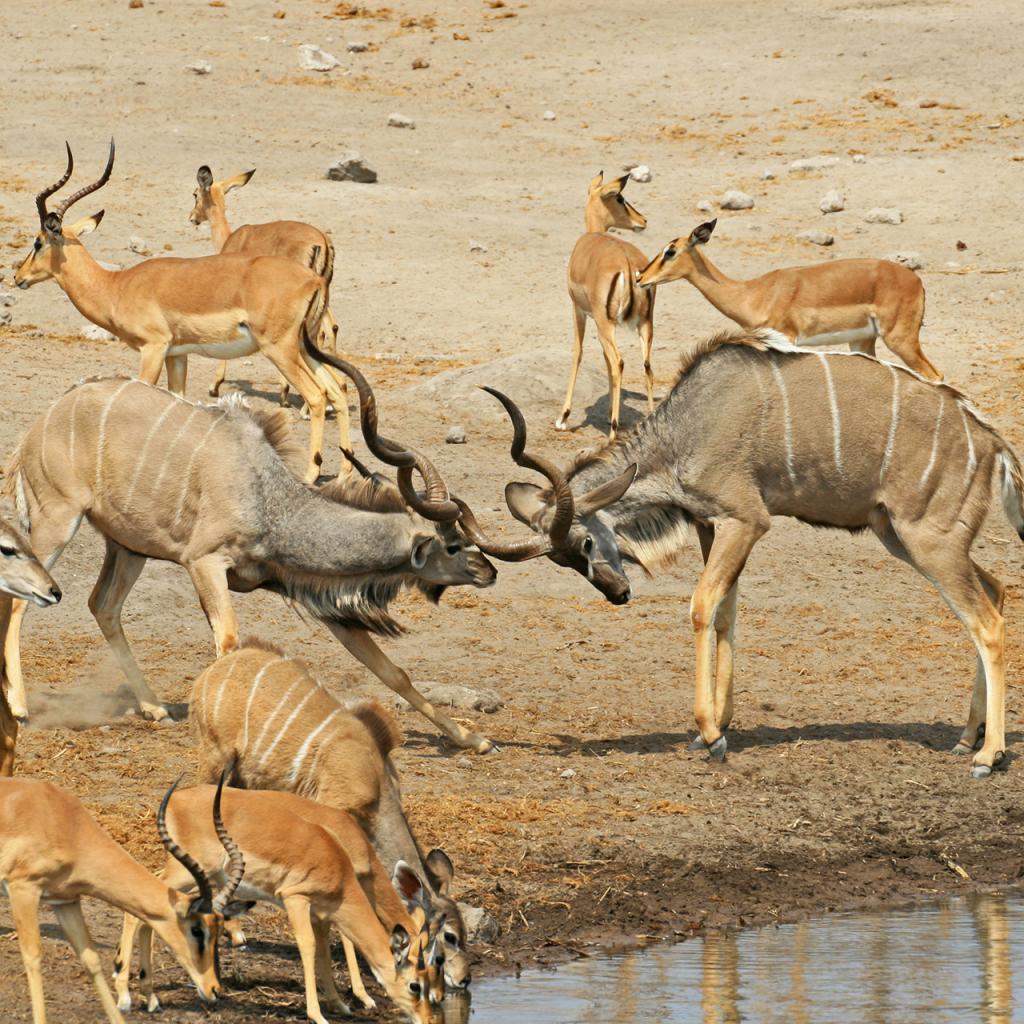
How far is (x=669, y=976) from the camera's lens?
6.19 metres

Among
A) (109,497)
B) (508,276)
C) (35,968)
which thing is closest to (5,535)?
(109,497)

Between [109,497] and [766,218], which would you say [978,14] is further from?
[109,497]

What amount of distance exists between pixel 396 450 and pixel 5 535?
1889 mm

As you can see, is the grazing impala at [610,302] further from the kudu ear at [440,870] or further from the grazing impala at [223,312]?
the kudu ear at [440,870]

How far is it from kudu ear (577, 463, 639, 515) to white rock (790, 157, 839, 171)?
12076 millimetres

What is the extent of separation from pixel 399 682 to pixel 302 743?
1.97m

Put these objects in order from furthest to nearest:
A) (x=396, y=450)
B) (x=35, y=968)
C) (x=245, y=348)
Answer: (x=245, y=348) < (x=396, y=450) < (x=35, y=968)

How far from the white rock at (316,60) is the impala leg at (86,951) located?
63.9 ft

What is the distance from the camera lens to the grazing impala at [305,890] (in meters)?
5.49

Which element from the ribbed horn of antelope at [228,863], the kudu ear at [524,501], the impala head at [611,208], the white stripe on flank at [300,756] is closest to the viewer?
the ribbed horn of antelope at [228,863]

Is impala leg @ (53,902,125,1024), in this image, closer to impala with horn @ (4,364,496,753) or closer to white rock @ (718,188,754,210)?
impala with horn @ (4,364,496,753)

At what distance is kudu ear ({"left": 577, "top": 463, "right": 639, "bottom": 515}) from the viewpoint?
8.53m

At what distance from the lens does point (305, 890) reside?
18.2ft

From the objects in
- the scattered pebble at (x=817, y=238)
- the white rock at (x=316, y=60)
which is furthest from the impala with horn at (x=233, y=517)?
the white rock at (x=316, y=60)
